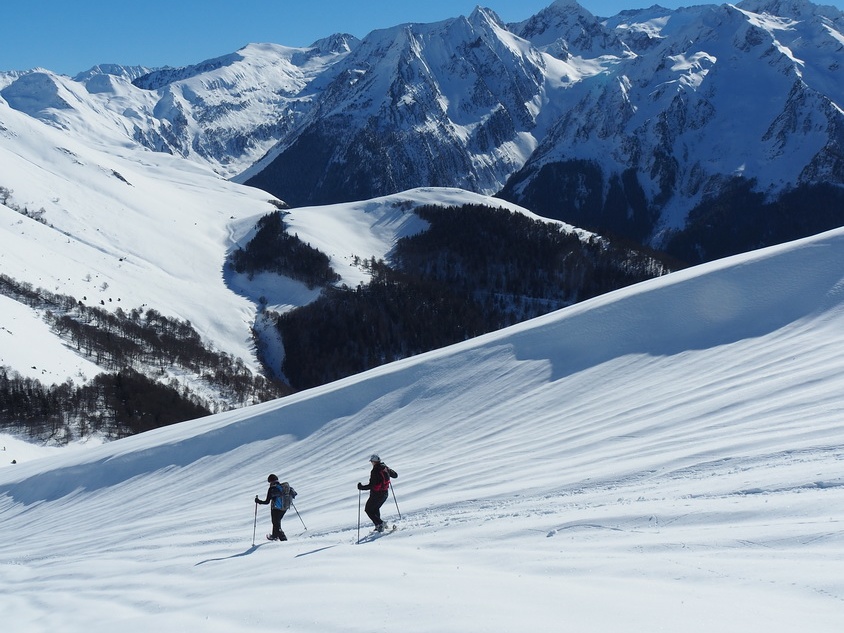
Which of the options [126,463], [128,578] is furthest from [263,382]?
[128,578]

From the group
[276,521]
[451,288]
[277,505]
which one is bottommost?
[276,521]

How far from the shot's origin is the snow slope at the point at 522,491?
756 cm

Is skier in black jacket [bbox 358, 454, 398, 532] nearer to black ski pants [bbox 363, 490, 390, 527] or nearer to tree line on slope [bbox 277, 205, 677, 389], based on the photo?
black ski pants [bbox 363, 490, 390, 527]

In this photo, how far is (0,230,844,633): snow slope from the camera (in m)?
7.56

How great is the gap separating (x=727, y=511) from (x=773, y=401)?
6.73m

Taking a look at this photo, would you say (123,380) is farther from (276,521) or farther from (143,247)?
(143,247)

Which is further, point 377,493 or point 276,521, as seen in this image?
point 276,521

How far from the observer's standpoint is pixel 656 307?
2428cm

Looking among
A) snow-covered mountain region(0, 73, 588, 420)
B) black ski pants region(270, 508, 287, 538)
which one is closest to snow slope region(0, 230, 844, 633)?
black ski pants region(270, 508, 287, 538)

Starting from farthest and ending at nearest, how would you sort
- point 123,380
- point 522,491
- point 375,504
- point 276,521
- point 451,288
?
1. point 451,288
2. point 123,380
3. point 276,521
4. point 522,491
5. point 375,504

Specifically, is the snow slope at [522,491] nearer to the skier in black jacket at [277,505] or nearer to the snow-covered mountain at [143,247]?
the skier in black jacket at [277,505]

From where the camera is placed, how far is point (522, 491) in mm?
13094

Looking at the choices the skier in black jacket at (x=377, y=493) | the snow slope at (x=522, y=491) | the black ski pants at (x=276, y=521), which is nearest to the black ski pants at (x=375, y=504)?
the skier in black jacket at (x=377, y=493)

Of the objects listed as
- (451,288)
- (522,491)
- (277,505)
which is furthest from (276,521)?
(451,288)
